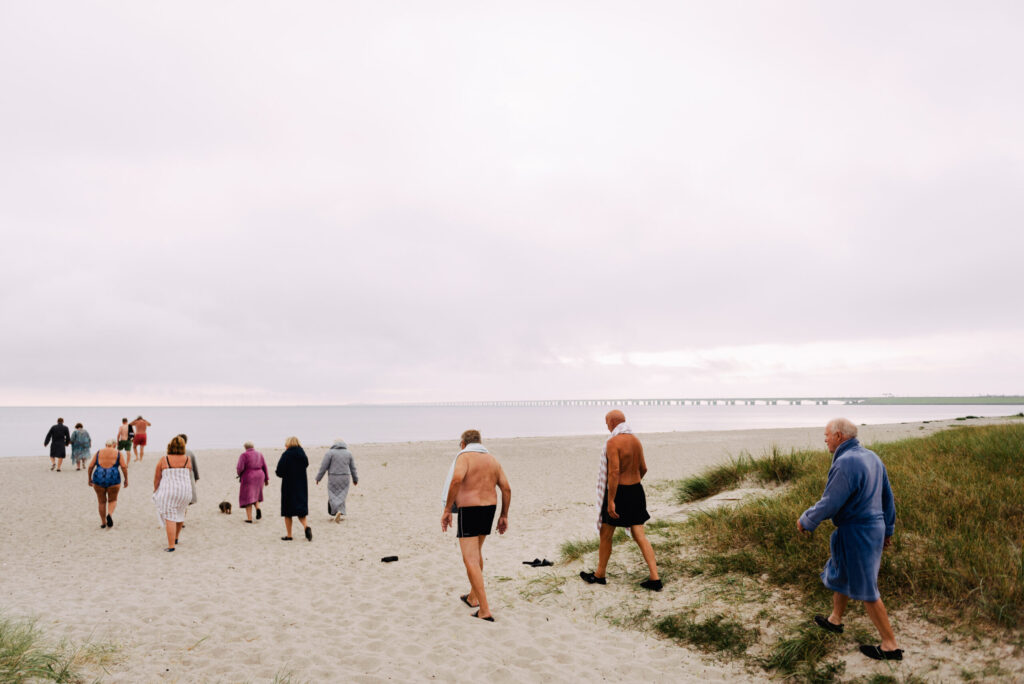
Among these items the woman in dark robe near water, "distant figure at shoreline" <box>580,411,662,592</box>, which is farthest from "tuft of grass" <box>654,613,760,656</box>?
the woman in dark robe near water

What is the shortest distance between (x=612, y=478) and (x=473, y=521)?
1730mm

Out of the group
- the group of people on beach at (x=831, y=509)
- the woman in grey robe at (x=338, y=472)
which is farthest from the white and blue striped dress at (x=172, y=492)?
the group of people on beach at (x=831, y=509)

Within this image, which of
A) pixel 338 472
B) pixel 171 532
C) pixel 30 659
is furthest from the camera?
pixel 338 472

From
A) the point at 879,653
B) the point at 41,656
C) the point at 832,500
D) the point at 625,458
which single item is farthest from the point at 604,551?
the point at 41,656

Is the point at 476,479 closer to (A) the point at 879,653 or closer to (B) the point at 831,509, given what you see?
(B) the point at 831,509

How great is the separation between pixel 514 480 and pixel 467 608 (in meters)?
14.4

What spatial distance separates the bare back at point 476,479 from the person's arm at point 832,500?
2.98 metres

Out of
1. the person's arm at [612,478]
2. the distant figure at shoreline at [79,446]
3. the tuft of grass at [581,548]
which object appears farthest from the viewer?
the distant figure at shoreline at [79,446]

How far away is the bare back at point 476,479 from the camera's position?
623cm

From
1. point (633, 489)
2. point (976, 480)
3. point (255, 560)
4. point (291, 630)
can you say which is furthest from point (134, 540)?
point (976, 480)

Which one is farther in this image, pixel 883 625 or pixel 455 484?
pixel 455 484

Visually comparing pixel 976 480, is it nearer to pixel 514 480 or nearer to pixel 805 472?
pixel 805 472

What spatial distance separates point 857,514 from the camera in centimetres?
476

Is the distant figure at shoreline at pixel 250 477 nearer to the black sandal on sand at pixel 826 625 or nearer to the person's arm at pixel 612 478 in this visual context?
the person's arm at pixel 612 478
